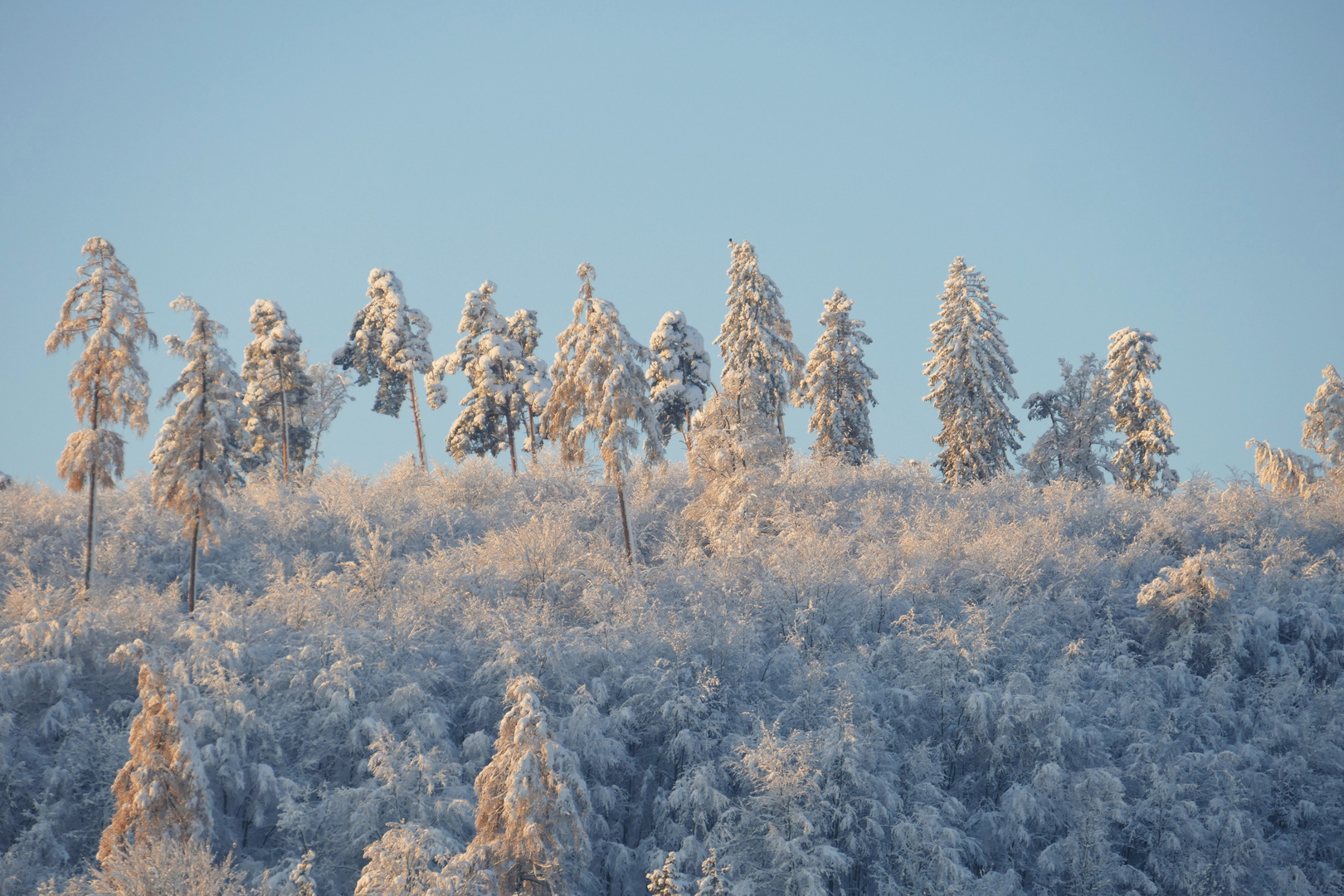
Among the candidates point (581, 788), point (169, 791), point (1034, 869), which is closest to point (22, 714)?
point (169, 791)

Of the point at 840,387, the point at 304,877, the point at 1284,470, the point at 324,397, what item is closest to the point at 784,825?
the point at 304,877

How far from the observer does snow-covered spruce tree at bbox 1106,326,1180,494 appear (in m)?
39.5

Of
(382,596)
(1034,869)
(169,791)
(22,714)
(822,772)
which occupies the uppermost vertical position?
(382,596)

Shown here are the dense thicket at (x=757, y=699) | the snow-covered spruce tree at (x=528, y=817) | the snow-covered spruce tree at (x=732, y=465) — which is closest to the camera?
the snow-covered spruce tree at (x=528, y=817)

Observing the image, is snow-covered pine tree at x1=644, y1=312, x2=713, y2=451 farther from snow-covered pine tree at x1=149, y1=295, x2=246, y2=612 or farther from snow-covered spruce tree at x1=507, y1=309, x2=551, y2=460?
snow-covered pine tree at x1=149, y1=295, x2=246, y2=612

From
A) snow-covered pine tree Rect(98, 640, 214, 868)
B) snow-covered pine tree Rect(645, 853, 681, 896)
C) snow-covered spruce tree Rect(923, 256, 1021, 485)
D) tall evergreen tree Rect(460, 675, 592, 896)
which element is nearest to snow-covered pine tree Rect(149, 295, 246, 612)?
snow-covered pine tree Rect(98, 640, 214, 868)

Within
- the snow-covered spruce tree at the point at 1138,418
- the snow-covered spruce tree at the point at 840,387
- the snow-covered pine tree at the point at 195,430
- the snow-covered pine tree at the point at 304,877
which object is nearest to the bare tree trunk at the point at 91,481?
the snow-covered pine tree at the point at 195,430

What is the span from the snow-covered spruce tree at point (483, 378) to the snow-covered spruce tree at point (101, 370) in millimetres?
18130

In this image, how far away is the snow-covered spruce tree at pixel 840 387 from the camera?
41.1 m

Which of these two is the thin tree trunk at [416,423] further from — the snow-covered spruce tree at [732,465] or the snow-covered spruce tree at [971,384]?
the snow-covered spruce tree at [971,384]

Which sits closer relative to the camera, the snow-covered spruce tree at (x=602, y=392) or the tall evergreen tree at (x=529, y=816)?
the tall evergreen tree at (x=529, y=816)

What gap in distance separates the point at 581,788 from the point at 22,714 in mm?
13362

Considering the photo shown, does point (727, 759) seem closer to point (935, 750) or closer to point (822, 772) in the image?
point (822, 772)

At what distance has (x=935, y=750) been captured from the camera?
19.0m
